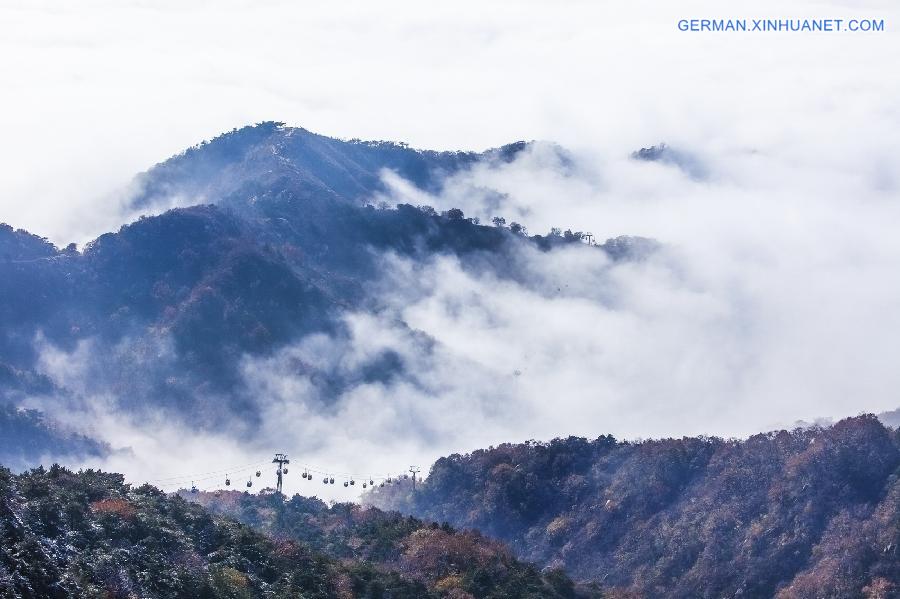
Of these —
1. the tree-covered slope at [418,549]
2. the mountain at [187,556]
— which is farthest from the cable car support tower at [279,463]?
the mountain at [187,556]

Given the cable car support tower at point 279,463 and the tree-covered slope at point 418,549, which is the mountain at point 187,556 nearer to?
the tree-covered slope at point 418,549

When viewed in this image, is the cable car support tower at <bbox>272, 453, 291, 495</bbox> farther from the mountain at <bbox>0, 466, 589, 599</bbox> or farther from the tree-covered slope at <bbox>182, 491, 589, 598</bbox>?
the mountain at <bbox>0, 466, 589, 599</bbox>

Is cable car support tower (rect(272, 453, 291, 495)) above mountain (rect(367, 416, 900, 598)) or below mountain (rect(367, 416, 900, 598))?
above

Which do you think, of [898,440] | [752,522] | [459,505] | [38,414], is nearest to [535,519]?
[459,505]

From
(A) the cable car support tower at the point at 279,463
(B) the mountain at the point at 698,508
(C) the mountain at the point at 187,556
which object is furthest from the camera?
(A) the cable car support tower at the point at 279,463

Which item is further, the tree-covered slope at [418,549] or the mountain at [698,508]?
the mountain at [698,508]

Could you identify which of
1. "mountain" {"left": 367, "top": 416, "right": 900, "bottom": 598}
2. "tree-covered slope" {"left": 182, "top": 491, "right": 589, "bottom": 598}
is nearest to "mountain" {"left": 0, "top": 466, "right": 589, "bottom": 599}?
"tree-covered slope" {"left": 182, "top": 491, "right": 589, "bottom": 598}

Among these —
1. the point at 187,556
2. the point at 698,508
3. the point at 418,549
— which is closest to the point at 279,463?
the point at 418,549

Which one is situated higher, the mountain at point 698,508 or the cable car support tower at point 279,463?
the cable car support tower at point 279,463
